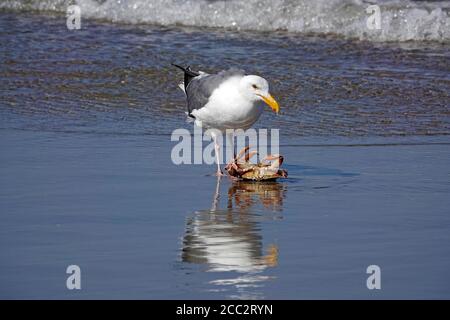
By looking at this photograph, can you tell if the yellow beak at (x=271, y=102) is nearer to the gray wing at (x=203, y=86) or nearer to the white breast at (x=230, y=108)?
the white breast at (x=230, y=108)

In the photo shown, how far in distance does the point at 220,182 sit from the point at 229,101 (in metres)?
Answer: 0.57

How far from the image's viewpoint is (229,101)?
7477 millimetres

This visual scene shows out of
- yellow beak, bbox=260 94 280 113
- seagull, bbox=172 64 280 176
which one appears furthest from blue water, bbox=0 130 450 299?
yellow beak, bbox=260 94 280 113

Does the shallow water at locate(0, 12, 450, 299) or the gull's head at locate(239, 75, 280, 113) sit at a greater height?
the gull's head at locate(239, 75, 280, 113)

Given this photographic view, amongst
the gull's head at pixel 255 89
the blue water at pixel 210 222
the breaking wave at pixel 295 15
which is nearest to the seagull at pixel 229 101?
the gull's head at pixel 255 89

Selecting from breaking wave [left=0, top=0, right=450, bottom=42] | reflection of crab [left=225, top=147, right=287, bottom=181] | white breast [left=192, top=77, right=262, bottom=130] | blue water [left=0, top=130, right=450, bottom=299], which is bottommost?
blue water [left=0, top=130, right=450, bottom=299]

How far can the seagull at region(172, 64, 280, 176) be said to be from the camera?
289 inches

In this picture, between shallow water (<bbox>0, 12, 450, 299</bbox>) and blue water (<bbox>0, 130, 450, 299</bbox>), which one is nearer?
blue water (<bbox>0, 130, 450, 299</bbox>)

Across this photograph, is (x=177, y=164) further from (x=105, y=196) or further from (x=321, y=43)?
(x=321, y=43)

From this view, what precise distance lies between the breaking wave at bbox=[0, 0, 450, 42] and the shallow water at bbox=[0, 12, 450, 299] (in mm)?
661

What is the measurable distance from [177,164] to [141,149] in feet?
1.67

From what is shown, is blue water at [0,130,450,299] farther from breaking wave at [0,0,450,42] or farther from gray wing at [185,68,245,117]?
breaking wave at [0,0,450,42]
